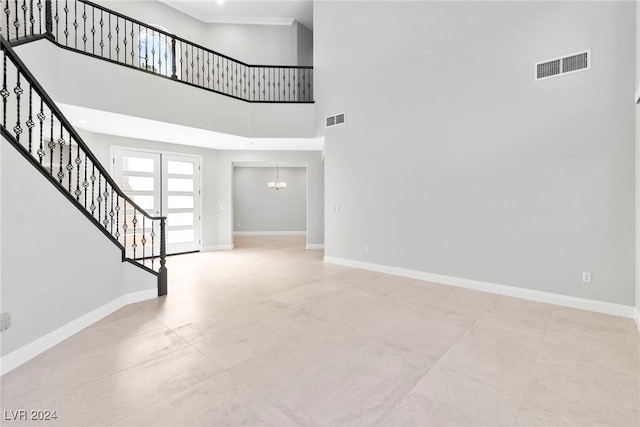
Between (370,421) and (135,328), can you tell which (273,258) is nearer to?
(135,328)

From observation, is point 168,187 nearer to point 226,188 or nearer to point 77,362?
point 226,188

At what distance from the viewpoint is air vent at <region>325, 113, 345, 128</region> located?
252 inches

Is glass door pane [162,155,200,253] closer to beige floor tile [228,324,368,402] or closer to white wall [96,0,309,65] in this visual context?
white wall [96,0,309,65]

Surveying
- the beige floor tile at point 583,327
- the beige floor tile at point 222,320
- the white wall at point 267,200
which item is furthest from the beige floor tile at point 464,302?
the white wall at point 267,200

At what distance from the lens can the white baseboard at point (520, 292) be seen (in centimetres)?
357

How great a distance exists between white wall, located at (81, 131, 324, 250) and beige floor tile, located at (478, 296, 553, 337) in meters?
5.59

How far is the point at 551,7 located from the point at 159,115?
6.30m

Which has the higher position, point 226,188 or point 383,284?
point 226,188

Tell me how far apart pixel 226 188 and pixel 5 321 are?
6.50 m

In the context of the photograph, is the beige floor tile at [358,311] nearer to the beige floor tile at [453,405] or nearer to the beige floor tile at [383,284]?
the beige floor tile at [383,284]

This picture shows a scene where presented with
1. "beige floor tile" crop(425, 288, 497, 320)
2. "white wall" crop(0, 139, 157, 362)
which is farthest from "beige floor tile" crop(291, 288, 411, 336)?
"white wall" crop(0, 139, 157, 362)

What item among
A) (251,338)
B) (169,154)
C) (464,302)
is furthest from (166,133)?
(464,302)

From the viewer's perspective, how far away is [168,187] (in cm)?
759

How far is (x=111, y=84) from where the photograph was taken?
4.77 m
